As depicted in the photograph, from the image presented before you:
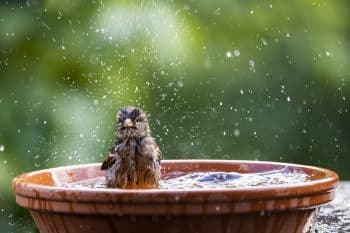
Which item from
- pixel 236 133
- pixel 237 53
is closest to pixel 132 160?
pixel 237 53

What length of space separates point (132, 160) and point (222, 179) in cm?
23

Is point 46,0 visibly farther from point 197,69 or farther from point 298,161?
point 298,161

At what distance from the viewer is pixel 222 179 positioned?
2.25m

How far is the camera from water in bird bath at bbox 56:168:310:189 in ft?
7.20

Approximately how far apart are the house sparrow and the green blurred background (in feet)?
4.17

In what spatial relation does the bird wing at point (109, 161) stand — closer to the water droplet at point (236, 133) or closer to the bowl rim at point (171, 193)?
the bowl rim at point (171, 193)

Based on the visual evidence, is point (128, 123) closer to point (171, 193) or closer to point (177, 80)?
point (171, 193)

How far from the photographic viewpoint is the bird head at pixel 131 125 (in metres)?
2.33

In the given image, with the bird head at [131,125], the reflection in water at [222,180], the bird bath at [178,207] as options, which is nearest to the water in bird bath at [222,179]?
the reflection in water at [222,180]

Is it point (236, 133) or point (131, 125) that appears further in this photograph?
point (236, 133)

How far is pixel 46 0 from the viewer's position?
383 cm

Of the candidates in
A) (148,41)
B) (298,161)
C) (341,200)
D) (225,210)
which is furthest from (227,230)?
(298,161)

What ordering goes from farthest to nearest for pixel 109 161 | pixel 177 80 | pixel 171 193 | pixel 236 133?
pixel 236 133 → pixel 177 80 → pixel 109 161 → pixel 171 193

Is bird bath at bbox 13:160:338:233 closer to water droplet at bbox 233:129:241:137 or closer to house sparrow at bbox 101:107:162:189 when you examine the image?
house sparrow at bbox 101:107:162:189
